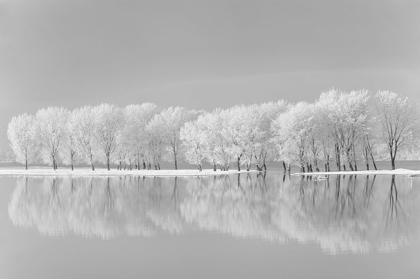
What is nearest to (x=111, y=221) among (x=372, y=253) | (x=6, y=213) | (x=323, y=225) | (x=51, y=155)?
(x=6, y=213)

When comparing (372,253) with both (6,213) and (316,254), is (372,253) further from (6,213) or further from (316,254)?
(6,213)

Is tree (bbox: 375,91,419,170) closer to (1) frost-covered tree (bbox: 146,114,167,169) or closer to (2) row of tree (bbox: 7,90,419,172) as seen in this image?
(2) row of tree (bbox: 7,90,419,172)

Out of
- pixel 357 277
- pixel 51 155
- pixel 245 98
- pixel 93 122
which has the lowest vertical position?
pixel 357 277

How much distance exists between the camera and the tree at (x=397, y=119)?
74.1 meters

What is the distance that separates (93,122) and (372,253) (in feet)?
259

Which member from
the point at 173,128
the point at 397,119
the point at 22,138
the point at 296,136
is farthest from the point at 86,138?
the point at 397,119

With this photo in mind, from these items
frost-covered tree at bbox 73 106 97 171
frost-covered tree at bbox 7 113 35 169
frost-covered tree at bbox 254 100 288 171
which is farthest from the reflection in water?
frost-covered tree at bbox 7 113 35 169

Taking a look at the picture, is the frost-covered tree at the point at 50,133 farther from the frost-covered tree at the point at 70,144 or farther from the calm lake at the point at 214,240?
the calm lake at the point at 214,240

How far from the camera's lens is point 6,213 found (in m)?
27.5

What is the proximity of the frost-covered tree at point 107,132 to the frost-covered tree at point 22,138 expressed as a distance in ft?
62.2

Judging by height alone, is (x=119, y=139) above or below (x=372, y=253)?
above

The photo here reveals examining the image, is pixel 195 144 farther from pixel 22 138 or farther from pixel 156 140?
pixel 22 138

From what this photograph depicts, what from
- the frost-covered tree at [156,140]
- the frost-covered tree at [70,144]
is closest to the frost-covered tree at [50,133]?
the frost-covered tree at [70,144]

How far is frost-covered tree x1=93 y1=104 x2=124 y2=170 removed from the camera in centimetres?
8644
